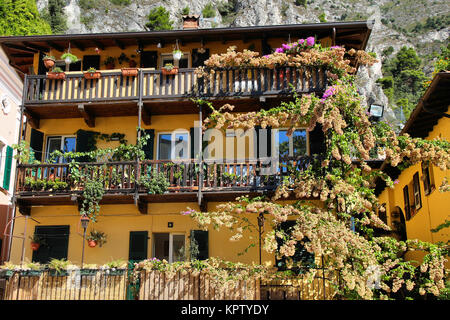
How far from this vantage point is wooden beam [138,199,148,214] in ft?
58.0

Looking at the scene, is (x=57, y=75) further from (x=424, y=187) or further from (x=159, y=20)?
(x=159, y=20)

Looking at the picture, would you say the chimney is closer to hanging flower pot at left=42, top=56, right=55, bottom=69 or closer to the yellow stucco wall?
hanging flower pot at left=42, top=56, right=55, bottom=69

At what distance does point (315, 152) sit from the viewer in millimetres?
18328

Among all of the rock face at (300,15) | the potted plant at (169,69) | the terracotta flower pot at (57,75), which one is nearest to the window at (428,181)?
the potted plant at (169,69)

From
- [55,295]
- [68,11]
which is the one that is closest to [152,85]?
[55,295]

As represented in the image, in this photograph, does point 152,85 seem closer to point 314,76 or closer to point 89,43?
point 89,43

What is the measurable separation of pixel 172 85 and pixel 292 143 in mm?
4487

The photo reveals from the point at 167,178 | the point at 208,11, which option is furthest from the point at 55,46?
the point at 208,11

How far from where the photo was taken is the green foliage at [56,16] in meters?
64.7

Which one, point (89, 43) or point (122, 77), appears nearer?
point (122, 77)

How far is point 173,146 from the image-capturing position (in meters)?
19.2

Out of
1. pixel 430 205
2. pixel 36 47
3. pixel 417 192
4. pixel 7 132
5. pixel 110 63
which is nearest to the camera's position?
pixel 430 205

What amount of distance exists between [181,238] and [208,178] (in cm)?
237

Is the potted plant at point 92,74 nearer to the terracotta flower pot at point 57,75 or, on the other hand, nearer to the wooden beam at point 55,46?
the terracotta flower pot at point 57,75
